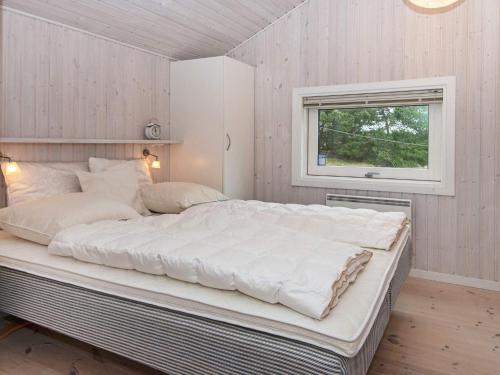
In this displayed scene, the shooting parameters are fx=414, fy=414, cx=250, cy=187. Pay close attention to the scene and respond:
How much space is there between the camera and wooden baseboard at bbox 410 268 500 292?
3119 mm

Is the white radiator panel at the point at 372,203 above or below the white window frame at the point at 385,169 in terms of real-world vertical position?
below

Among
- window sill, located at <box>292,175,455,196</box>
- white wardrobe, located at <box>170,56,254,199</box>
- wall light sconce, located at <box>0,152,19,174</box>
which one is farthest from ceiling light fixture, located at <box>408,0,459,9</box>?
wall light sconce, located at <box>0,152,19,174</box>

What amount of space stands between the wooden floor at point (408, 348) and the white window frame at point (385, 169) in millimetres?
1007

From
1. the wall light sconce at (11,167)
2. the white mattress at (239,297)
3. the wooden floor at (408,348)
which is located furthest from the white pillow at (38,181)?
the wooden floor at (408,348)

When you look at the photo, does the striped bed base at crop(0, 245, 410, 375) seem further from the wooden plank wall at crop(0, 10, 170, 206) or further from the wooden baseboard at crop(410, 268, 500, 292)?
the wooden baseboard at crop(410, 268, 500, 292)

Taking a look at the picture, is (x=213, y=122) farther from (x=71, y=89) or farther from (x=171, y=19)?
(x=71, y=89)

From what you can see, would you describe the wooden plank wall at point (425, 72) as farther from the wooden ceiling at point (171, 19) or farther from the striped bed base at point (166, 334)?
the striped bed base at point (166, 334)

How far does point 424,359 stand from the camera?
2061mm

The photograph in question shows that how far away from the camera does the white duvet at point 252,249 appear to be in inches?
53.9

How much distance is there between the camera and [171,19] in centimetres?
318

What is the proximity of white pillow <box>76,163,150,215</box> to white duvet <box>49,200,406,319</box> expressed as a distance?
1.66ft

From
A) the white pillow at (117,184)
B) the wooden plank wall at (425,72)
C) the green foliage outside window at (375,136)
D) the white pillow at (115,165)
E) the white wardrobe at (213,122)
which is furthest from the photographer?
the white wardrobe at (213,122)

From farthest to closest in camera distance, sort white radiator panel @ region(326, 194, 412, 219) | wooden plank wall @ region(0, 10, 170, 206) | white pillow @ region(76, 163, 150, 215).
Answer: white radiator panel @ region(326, 194, 412, 219), white pillow @ region(76, 163, 150, 215), wooden plank wall @ region(0, 10, 170, 206)

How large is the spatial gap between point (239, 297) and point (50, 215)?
3.86ft
